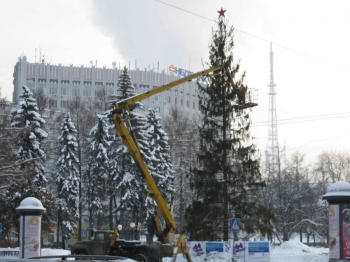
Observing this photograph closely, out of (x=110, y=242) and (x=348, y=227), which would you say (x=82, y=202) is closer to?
(x=110, y=242)

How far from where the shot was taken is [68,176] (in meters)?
57.9

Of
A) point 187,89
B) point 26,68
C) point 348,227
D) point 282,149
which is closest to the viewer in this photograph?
point 348,227

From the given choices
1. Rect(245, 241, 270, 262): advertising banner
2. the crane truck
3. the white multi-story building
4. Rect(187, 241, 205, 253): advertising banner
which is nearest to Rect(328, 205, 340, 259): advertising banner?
the crane truck

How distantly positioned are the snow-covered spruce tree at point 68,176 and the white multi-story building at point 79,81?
2014 inches

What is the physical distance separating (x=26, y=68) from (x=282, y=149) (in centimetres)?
5646

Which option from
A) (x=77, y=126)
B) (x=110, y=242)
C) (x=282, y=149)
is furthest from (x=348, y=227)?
(x=282, y=149)

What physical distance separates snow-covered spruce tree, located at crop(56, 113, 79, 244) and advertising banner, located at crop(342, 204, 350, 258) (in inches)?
1596

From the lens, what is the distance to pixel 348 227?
19.9m

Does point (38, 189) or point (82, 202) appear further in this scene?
point (82, 202)

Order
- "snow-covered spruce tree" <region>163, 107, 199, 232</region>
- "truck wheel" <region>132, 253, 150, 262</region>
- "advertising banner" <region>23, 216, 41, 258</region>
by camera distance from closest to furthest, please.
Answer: "advertising banner" <region>23, 216, 41, 258</region>
"truck wheel" <region>132, 253, 150, 262</region>
"snow-covered spruce tree" <region>163, 107, 199, 232</region>

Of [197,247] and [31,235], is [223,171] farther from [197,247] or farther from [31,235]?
[31,235]

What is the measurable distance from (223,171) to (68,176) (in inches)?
932

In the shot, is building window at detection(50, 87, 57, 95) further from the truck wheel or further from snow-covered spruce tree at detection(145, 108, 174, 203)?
the truck wheel

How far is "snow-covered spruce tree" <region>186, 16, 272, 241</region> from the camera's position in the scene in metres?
37.8
